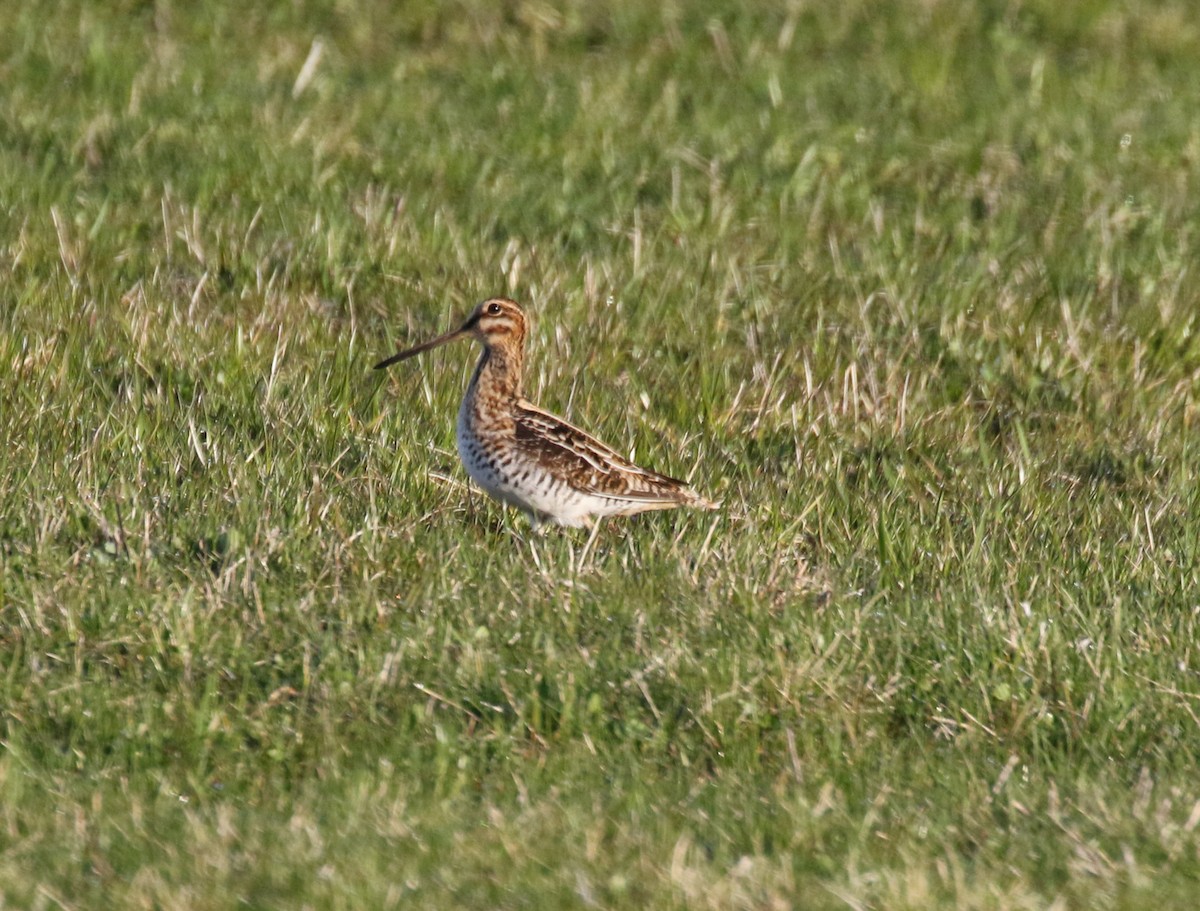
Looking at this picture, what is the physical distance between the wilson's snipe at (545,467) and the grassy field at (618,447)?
0.22 metres

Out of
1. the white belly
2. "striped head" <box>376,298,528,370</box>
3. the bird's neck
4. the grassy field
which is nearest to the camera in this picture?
the grassy field

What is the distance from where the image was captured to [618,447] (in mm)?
8211

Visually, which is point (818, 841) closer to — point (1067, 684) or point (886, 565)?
point (1067, 684)

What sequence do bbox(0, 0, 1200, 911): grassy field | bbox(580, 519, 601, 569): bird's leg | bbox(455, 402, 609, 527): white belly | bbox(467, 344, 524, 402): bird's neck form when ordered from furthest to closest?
bbox(467, 344, 524, 402): bird's neck
bbox(455, 402, 609, 527): white belly
bbox(580, 519, 601, 569): bird's leg
bbox(0, 0, 1200, 911): grassy field

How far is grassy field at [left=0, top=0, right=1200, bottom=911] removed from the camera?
4996 millimetres

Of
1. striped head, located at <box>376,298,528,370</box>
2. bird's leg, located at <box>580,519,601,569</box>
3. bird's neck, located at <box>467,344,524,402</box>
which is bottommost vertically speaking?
bird's leg, located at <box>580,519,601,569</box>

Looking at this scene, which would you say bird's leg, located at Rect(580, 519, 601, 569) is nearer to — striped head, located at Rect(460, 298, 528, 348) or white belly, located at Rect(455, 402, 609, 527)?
white belly, located at Rect(455, 402, 609, 527)

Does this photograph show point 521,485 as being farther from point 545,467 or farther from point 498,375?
point 498,375

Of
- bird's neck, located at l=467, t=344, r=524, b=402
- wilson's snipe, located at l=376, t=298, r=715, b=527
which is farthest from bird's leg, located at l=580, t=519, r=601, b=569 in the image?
bird's neck, located at l=467, t=344, r=524, b=402

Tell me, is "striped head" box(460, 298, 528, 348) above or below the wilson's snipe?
above

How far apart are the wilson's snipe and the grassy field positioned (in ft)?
0.72

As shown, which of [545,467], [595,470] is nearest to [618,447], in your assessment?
[595,470]

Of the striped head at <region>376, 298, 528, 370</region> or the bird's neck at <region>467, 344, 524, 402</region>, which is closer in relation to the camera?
the bird's neck at <region>467, 344, 524, 402</region>

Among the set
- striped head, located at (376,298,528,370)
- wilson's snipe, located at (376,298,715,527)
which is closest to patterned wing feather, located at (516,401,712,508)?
wilson's snipe, located at (376,298,715,527)
